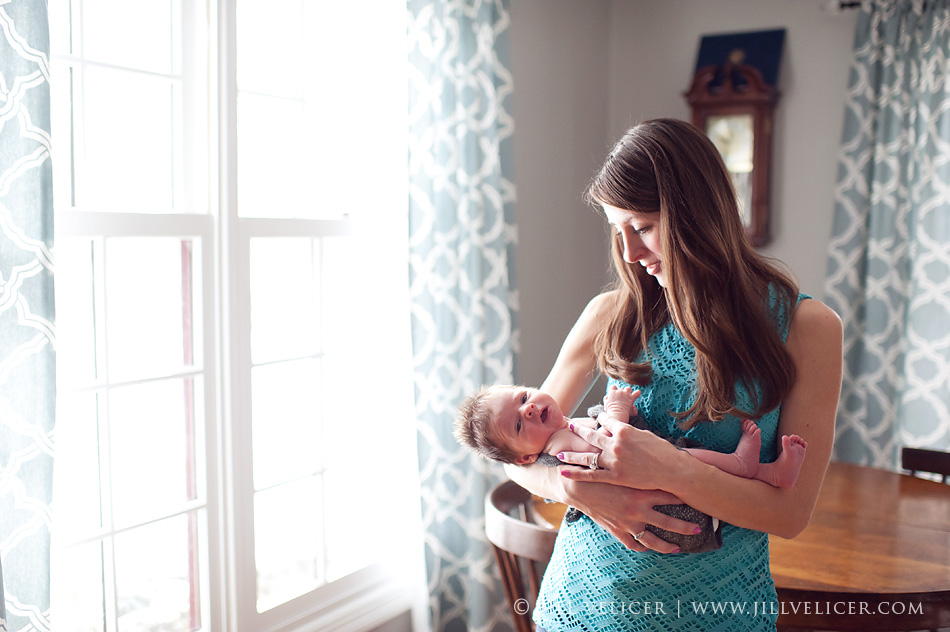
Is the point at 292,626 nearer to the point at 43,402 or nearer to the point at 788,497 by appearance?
the point at 43,402

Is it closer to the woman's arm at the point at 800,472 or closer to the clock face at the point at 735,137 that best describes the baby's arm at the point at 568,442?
the woman's arm at the point at 800,472

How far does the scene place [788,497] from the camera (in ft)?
4.19

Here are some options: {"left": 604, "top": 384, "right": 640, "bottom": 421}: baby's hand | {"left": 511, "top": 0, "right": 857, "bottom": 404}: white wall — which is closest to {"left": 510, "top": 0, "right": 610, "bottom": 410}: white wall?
{"left": 511, "top": 0, "right": 857, "bottom": 404}: white wall

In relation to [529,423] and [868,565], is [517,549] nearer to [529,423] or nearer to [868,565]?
[529,423]

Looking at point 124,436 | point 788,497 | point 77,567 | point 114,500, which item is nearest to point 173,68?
point 124,436

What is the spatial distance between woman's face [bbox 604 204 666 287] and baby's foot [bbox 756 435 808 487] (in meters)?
0.33

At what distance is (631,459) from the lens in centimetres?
128

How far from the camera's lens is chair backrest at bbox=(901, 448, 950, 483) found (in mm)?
2664

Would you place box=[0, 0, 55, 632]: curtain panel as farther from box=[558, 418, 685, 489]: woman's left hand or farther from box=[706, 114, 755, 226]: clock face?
box=[706, 114, 755, 226]: clock face

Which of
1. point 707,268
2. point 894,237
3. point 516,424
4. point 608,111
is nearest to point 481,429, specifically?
point 516,424

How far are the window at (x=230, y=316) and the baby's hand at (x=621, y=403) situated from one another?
1179 millimetres

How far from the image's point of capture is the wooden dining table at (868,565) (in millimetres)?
1706

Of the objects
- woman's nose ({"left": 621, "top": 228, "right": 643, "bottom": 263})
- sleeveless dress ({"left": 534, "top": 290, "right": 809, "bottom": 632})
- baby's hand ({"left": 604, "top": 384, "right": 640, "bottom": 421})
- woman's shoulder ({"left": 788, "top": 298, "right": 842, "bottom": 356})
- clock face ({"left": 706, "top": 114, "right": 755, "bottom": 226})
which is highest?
clock face ({"left": 706, "top": 114, "right": 755, "bottom": 226})

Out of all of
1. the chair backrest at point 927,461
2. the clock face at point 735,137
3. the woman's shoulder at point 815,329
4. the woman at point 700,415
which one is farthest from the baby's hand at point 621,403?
the clock face at point 735,137
